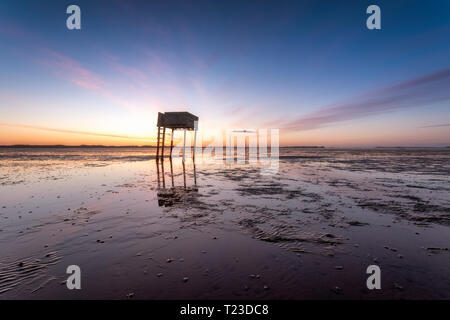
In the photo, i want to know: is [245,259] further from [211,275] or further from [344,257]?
[344,257]

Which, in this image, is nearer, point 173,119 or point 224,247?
point 224,247

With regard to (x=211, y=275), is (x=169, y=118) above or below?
above

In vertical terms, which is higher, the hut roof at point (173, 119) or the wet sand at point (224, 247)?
the hut roof at point (173, 119)

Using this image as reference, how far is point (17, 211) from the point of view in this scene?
7.23m

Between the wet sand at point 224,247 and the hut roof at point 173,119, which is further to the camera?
the hut roof at point 173,119

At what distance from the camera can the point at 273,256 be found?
4.23m

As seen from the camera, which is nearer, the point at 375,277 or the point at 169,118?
the point at 375,277

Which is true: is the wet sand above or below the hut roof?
below

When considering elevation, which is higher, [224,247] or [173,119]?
[173,119]

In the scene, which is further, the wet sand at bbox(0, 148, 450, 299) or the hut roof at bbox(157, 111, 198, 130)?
the hut roof at bbox(157, 111, 198, 130)
